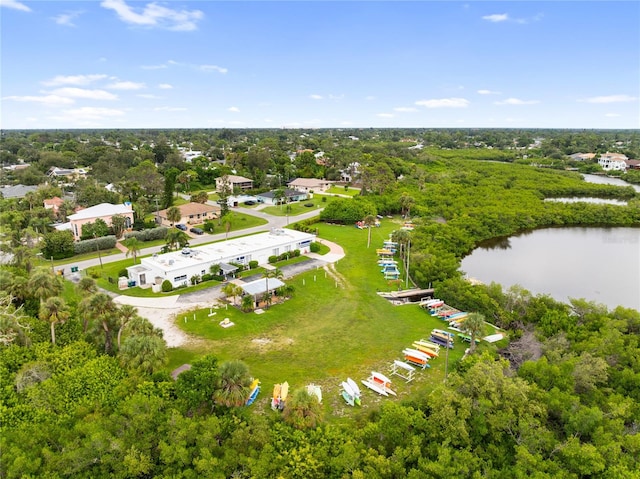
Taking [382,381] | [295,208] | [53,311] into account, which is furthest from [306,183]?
[382,381]

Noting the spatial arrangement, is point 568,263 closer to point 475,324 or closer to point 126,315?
point 475,324

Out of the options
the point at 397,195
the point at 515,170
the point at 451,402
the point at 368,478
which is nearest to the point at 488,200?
the point at 397,195

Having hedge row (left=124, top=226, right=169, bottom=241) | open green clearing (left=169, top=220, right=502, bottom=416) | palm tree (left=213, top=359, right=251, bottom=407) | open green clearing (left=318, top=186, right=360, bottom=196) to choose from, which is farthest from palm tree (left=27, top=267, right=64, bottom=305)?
open green clearing (left=318, top=186, right=360, bottom=196)

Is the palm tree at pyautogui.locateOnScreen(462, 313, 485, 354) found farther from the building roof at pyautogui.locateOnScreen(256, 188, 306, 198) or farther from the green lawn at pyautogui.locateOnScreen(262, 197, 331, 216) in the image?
the building roof at pyautogui.locateOnScreen(256, 188, 306, 198)

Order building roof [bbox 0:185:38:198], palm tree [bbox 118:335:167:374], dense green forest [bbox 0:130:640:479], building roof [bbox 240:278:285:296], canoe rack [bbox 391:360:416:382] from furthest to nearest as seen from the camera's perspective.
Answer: building roof [bbox 0:185:38:198], building roof [bbox 240:278:285:296], canoe rack [bbox 391:360:416:382], palm tree [bbox 118:335:167:374], dense green forest [bbox 0:130:640:479]

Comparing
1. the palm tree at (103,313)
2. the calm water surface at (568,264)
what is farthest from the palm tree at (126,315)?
the calm water surface at (568,264)
